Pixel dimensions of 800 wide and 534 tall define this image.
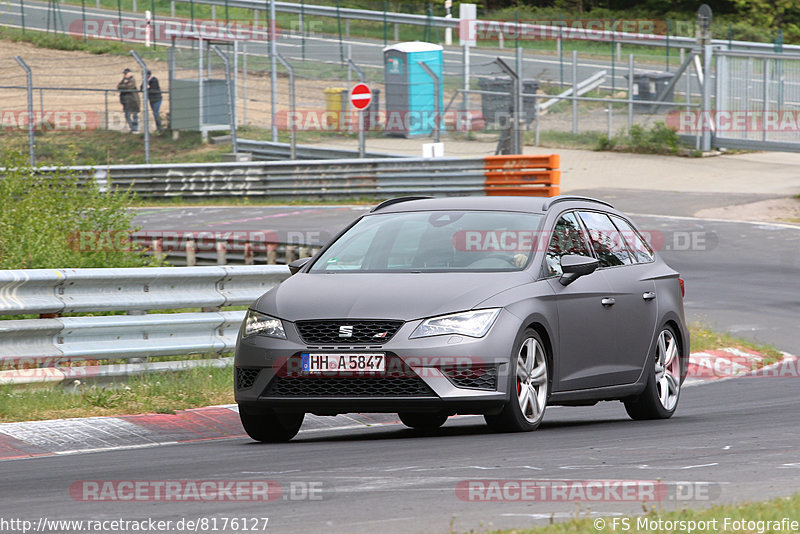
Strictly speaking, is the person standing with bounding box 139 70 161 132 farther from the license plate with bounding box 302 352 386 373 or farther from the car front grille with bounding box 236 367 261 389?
the license plate with bounding box 302 352 386 373

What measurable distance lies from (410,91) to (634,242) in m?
27.2

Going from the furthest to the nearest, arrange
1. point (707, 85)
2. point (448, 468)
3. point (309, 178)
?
point (707, 85) → point (309, 178) → point (448, 468)

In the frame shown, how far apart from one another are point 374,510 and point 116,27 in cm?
5482

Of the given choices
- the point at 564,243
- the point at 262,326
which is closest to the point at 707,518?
the point at 262,326

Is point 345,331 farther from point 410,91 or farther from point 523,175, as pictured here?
point 410,91

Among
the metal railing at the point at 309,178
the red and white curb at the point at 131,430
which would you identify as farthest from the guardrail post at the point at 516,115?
the red and white curb at the point at 131,430

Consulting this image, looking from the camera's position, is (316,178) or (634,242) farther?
(316,178)

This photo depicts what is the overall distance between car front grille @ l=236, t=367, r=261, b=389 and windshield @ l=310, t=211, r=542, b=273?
0.96 metres

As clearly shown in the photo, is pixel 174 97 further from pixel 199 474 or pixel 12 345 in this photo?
pixel 199 474

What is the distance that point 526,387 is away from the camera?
8328mm

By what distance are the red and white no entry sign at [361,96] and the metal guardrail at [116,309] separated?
21181mm

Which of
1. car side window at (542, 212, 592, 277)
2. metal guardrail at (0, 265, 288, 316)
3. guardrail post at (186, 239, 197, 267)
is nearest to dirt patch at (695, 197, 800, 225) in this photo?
guardrail post at (186, 239, 197, 267)

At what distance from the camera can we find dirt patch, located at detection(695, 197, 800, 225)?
83.4ft

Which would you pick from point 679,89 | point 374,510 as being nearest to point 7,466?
point 374,510
